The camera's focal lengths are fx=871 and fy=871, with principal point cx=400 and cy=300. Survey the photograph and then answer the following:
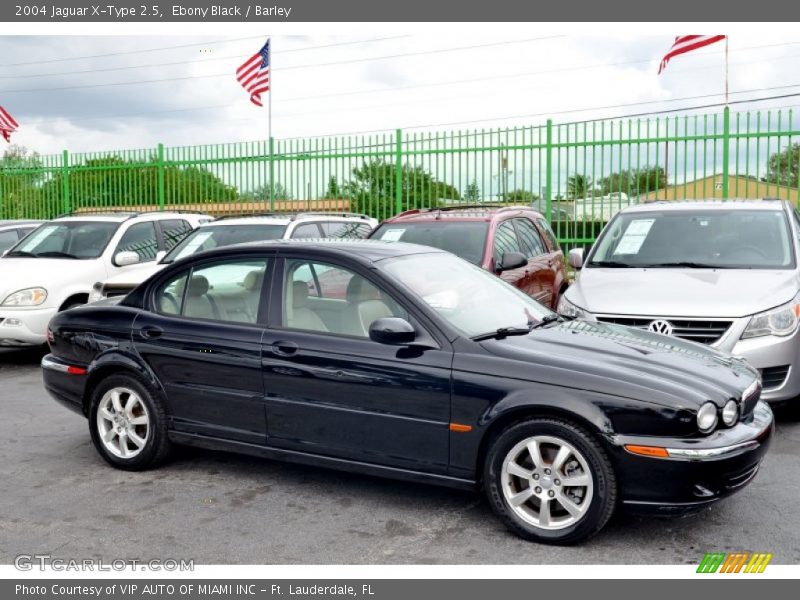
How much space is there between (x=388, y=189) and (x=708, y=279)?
9.95 meters

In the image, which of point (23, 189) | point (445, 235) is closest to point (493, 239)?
point (445, 235)

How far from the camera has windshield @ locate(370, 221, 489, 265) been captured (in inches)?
349

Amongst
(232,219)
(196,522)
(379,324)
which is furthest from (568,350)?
(232,219)

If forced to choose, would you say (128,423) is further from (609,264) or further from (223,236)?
(223,236)

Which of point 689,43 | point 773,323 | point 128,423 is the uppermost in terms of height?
point 689,43

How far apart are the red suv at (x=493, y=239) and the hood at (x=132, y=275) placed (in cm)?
288

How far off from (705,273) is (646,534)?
3.31 m

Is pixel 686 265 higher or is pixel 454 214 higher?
pixel 454 214

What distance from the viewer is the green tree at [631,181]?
47.3ft

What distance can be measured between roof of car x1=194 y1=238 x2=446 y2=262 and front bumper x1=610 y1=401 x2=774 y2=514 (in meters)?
1.86

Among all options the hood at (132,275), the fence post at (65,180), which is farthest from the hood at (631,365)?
the fence post at (65,180)

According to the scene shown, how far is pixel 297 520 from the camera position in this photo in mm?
4695

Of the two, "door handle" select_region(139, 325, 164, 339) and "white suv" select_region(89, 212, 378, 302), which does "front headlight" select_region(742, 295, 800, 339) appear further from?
"white suv" select_region(89, 212, 378, 302)

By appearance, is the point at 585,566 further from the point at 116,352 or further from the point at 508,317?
the point at 116,352
